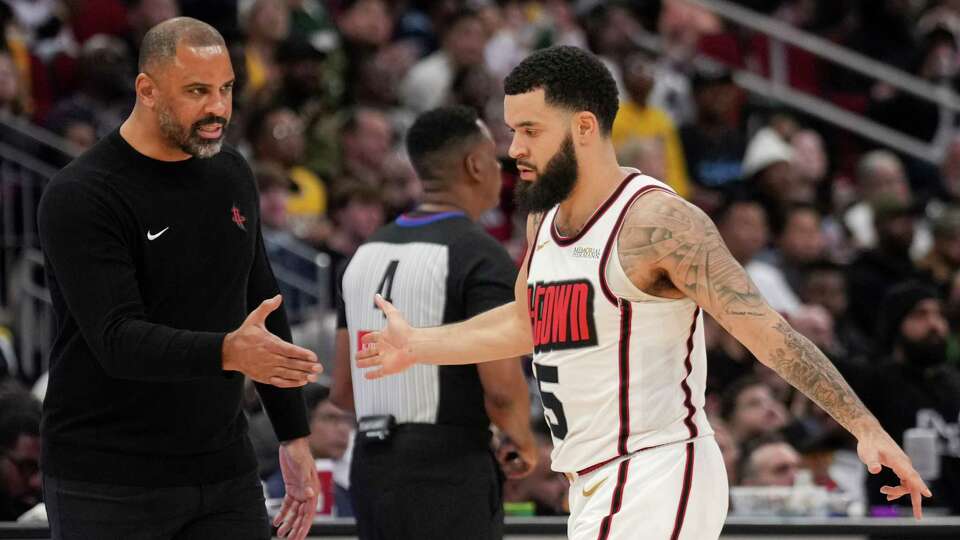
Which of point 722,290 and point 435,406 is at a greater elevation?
point 722,290

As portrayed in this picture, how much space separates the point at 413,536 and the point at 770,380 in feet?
13.5

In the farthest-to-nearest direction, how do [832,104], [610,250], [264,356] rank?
[832,104] < [610,250] < [264,356]

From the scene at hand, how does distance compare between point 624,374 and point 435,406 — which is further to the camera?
point 435,406

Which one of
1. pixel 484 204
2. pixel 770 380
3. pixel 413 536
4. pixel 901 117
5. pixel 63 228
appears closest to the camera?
pixel 63 228

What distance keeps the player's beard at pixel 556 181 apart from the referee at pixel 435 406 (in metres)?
0.99

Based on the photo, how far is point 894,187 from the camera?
461 inches

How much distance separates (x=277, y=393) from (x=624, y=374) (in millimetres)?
1135

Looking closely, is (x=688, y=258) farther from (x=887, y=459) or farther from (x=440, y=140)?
(x=440, y=140)

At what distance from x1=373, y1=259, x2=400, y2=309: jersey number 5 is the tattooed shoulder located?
137 centimetres

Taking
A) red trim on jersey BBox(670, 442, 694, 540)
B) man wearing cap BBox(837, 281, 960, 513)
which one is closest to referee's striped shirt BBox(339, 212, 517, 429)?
red trim on jersey BBox(670, 442, 694, 540)

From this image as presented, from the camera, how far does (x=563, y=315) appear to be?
4105mm

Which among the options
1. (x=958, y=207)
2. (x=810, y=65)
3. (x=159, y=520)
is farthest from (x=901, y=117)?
(x=159, y=520)

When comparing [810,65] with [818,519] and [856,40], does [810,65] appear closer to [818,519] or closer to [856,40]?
[856,40]

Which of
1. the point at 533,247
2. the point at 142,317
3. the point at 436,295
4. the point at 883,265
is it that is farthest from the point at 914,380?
the point at 142,317
